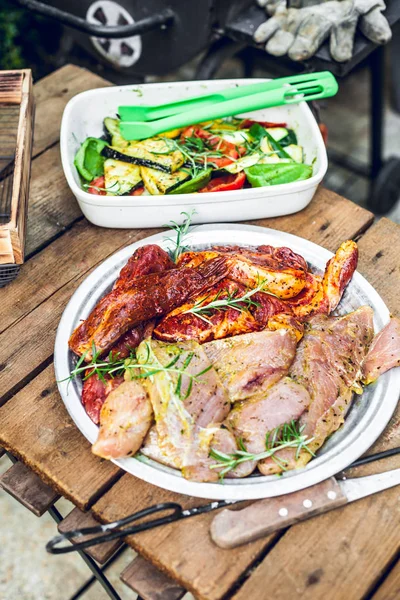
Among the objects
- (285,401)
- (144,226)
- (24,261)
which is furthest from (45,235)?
(285,401)

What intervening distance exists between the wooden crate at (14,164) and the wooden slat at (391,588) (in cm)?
137

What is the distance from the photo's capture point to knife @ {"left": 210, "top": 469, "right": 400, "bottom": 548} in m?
1.41

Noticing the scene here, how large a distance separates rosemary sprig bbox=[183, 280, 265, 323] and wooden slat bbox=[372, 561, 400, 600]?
0.76 meters

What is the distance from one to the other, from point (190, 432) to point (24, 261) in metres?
0.99

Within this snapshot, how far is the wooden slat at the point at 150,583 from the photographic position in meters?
1.43

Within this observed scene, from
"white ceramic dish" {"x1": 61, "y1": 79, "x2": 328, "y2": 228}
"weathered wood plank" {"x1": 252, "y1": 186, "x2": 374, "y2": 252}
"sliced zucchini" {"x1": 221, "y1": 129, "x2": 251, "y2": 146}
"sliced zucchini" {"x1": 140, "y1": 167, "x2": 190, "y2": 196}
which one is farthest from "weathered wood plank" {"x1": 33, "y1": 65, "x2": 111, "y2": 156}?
"weathered wood plank" {"x1": 252, "y1": 186, "x2": 374, "y2": 252}

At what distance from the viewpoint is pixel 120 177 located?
212 cm

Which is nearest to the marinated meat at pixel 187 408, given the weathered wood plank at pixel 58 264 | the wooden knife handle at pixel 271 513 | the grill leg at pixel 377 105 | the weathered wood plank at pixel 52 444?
the wooden knife handle at pixel 271 513

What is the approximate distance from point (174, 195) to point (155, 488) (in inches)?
36.7

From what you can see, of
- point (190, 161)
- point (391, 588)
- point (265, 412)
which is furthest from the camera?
point (190, 161)

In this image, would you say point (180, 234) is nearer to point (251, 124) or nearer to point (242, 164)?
point (242, 164)

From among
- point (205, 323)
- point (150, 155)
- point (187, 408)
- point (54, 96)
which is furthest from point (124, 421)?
point (54, 96)

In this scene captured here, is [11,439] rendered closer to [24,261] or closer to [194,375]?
[194,375]

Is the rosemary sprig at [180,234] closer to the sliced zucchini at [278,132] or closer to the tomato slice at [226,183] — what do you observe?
the tomato slice at [226,183]
